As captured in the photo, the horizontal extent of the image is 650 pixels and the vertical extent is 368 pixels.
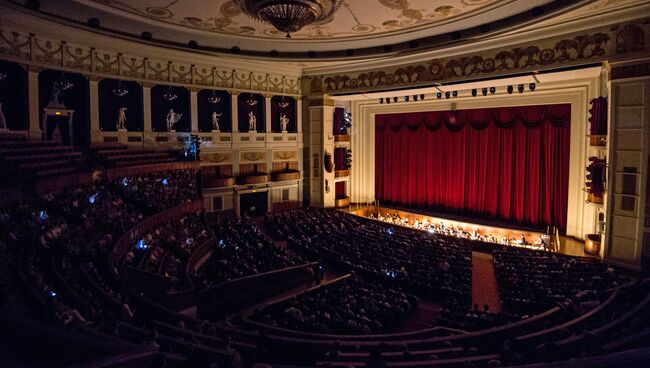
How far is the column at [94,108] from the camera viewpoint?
43.7ft

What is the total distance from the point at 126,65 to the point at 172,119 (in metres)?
2.51

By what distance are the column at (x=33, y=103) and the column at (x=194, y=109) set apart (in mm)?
5330

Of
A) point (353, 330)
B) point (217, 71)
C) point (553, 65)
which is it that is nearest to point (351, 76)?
point (217, 71)

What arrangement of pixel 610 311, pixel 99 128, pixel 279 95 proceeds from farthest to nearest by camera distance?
pixel 279 95 → pixel 99 128 → pixel 610 311

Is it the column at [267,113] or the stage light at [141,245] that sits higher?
the column at [267,113]

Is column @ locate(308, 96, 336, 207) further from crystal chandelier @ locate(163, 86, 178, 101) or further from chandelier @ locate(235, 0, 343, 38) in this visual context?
chandelier @ locate(235, 0, 343, 38)

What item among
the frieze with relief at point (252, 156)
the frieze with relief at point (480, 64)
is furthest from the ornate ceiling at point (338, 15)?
the frieze with relief at point (252, 156)

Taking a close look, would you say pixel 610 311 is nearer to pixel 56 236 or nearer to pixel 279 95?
pixel 56 236

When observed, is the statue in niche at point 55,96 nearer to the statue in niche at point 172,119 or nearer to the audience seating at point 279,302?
the audience seating at point 279,302

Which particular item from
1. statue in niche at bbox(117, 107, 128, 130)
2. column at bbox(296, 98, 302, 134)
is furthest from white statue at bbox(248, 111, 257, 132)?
statue in niche at bbox(117, 107, 128, 130)

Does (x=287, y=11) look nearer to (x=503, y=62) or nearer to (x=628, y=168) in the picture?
(x=503, y=62)

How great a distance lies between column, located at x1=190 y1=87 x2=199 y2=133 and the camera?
1617 centimetres

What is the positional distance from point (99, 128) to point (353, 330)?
38.3 ft

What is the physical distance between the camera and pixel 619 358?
7.17 feet
